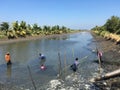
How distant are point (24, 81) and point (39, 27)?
109865mm

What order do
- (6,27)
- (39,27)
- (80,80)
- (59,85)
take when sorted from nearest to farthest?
(59,85) → (80,80) → (6,27) → (39,27)

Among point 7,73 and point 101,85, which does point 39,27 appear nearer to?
point 7,73

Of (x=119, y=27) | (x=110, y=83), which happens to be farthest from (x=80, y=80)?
(x=119, y=27)

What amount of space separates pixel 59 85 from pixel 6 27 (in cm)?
8210

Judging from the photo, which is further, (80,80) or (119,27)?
(119,27)

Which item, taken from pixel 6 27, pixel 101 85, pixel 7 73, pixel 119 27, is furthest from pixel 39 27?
pixel 101 85

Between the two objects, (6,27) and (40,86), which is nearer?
(40,86)

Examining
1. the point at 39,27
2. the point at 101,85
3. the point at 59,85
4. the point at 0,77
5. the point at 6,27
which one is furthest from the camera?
the point at 39,27

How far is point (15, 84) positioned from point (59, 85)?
4845 millimetres

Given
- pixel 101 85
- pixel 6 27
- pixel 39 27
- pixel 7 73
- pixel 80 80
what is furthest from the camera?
pixel 39 27

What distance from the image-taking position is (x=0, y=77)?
27078 mm

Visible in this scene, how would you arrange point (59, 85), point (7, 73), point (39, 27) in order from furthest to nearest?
point (39, 27) < point (7, 73) < point (59, 85)

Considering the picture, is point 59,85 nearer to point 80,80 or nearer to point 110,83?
point 80,80

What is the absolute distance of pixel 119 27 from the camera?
80250 mm
